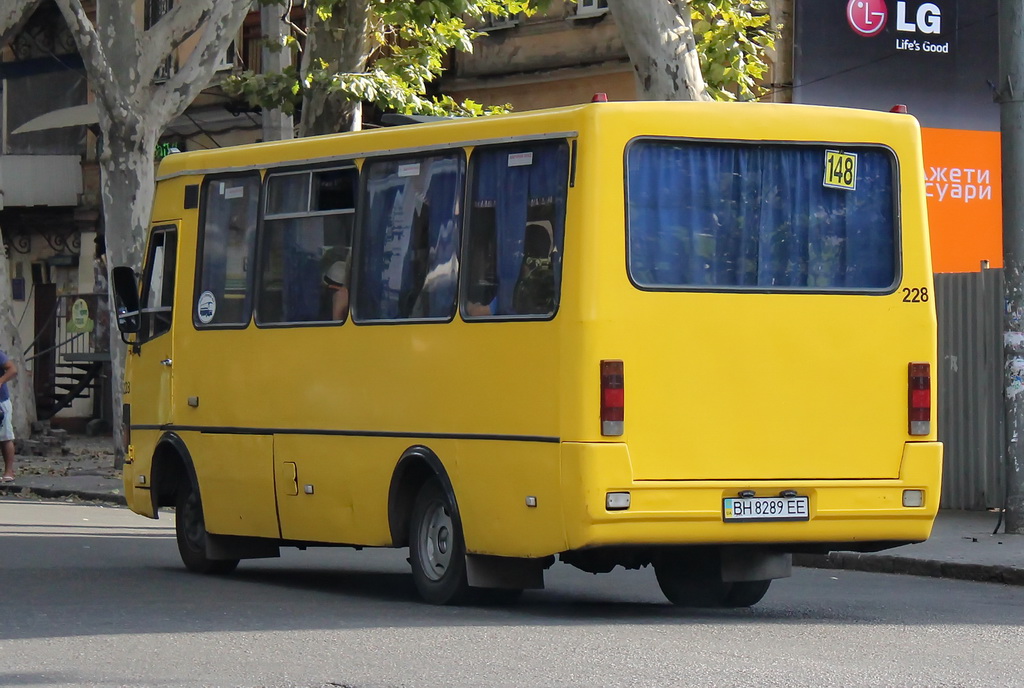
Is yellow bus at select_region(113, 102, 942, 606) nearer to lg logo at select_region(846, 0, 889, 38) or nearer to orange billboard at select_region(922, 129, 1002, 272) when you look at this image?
lg logo at select_region(846, 0, 889, 38)

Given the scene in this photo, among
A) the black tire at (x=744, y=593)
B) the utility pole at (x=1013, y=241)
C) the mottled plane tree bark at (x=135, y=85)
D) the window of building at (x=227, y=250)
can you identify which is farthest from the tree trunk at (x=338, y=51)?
the black tire at (x=744, y=593)

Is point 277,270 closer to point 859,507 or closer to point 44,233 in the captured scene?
point 859,507

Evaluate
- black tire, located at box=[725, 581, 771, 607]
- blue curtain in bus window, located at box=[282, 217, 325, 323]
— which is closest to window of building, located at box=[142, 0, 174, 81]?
blue curtain in bus window, located at box=[282, 217, 325, 323]

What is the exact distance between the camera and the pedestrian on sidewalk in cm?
2358

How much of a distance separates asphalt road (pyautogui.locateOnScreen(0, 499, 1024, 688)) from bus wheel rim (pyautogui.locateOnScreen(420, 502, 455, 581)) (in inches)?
10.8

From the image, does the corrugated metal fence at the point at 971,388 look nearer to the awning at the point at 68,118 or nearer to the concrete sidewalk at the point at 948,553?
the concrete sidewalk at the point at 948,553

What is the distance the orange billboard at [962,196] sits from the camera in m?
26.3

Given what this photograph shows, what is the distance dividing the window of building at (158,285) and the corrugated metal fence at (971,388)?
7974 millimetres

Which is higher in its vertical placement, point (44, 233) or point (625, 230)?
point (44, 233)

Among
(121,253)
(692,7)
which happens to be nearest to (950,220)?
(692,7)

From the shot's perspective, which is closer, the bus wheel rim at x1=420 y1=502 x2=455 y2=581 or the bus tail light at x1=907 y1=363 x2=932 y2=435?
the bus tail light at x1=907 y1=363 x2=932 y2=435

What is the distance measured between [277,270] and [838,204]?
372 centimetres

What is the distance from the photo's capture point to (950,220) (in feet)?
87.1

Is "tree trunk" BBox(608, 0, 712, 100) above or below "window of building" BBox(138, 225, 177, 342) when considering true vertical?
above
